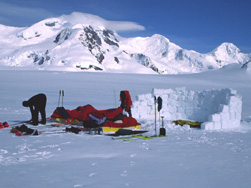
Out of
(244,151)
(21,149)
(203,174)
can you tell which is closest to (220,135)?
(244,151)

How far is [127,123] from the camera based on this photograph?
802 centimetres

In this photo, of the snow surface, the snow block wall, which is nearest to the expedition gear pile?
the snow surface

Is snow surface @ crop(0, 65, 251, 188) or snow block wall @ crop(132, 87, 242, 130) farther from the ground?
snow block wall @ crop(132, 87, 242, 130)

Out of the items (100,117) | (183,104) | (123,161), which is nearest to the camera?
(123,161)

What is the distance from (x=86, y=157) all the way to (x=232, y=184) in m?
2.57

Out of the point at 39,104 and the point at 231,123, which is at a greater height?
the point at 39,104

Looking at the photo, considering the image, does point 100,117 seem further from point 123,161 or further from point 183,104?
point 183,104

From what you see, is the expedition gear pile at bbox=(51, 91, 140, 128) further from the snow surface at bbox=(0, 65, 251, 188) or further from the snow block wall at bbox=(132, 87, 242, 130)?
the snow block wall at bbox=(132, 87, 242, 130)

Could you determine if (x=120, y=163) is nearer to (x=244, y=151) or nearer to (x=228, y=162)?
(x=228, y=162)

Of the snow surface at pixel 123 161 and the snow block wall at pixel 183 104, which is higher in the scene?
the snow block wall at pixel 183 104

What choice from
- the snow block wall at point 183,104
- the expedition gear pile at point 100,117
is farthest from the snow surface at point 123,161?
the snow block wall at point 183,104

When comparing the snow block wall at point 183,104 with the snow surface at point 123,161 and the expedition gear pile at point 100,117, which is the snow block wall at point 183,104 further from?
the snow surface at point 123,161

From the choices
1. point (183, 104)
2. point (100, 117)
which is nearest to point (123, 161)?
point (100, 117)

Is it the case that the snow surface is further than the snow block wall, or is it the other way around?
the snow block wall
